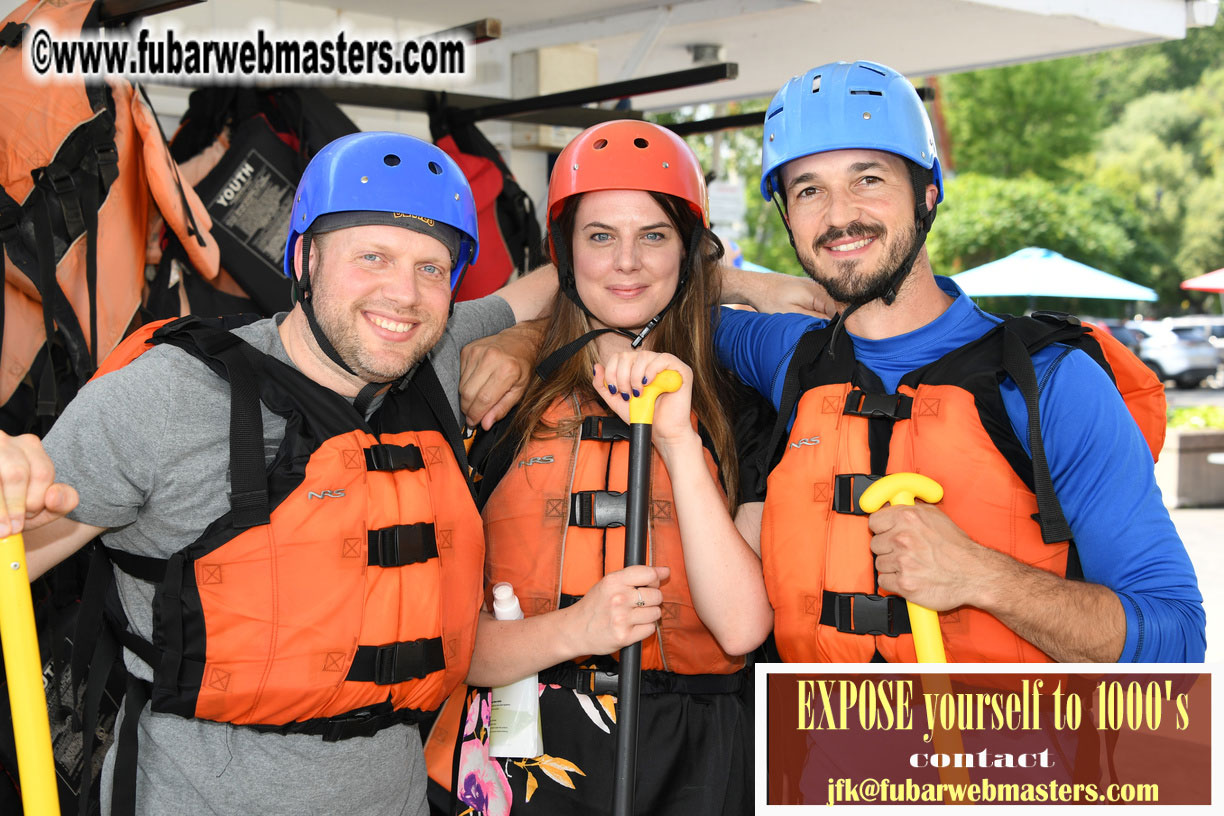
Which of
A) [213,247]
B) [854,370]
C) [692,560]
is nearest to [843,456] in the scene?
[854,370]

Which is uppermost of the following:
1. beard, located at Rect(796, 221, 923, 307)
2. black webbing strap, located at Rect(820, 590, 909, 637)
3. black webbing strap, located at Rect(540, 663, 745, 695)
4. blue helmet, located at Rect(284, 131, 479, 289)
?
blue helmet, located at Rect(284, 131, 479, 289)

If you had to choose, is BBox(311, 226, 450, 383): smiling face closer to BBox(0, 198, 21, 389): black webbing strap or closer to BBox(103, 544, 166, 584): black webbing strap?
BBox(103, 544, 166, 584): black webbing strap

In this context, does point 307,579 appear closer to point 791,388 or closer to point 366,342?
point 366,342

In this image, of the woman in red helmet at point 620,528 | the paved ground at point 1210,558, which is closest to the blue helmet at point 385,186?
the woman in red helmet at point 620,528

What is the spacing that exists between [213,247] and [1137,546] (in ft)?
11.7

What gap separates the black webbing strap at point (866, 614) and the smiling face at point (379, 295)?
1.22m

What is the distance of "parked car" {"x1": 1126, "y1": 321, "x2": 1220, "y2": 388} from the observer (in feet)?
97.8

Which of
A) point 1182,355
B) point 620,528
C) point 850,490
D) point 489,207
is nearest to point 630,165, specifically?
point 620,528

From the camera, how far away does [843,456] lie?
2.72 m

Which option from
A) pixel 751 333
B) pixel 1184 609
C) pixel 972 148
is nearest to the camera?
pixel 1184 609

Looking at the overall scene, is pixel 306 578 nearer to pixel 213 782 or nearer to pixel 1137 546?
pixel 213 782

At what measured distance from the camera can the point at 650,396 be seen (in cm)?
275

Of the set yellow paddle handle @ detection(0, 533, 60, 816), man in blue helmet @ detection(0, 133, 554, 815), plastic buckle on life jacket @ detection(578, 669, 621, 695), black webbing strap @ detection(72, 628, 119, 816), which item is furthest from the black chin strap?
yellow paddle handle @ detection(0, 533, 60, 816)

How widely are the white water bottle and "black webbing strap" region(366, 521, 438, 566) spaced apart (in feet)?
1.21
